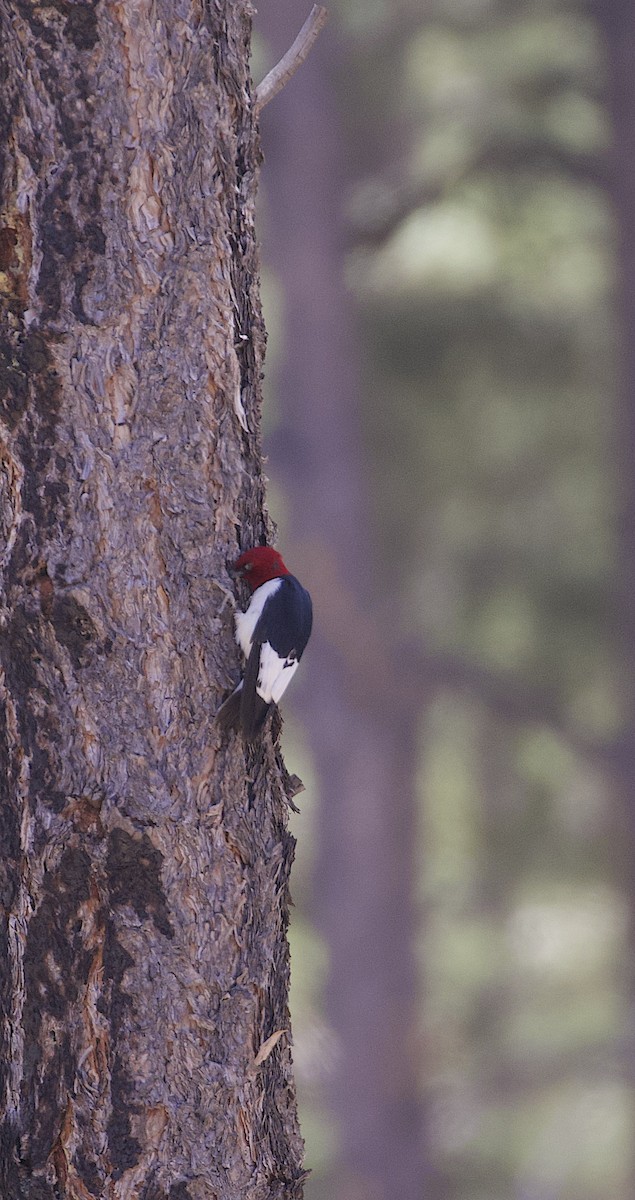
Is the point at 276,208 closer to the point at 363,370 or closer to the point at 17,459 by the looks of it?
the point at 363,370

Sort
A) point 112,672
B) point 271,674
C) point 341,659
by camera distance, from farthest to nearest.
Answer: point 341,659, point 271,674, point 112,672

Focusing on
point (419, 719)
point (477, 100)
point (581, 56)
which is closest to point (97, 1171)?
point (419, 719)

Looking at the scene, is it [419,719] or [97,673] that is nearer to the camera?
[97,673]

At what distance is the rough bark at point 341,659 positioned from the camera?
30.5ft

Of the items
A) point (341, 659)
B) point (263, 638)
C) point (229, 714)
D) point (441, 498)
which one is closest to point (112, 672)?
point (229, 714)

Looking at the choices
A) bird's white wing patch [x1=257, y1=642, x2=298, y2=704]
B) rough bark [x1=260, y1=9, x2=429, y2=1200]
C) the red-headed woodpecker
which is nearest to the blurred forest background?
rough bark [x1=260, y1=9, x2=429, y2=1200]

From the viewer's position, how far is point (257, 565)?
2.68 meters

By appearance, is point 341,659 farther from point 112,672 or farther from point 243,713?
point 112,672

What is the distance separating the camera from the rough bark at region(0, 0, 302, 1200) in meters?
2.40

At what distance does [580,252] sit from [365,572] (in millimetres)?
3002

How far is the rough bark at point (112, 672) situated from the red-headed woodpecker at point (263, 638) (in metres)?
0.06

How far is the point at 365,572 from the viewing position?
9.34 meters

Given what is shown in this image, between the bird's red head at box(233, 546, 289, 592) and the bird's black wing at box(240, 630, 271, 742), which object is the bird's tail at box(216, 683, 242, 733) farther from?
the bird's red head at box(233, 546, 289, 592)

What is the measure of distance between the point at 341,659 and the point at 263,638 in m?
6.64
